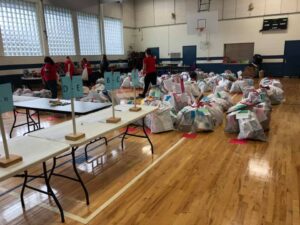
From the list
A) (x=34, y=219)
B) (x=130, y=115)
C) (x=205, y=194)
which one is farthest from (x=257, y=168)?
(x=34, y=219)

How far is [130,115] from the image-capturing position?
280 centimetres

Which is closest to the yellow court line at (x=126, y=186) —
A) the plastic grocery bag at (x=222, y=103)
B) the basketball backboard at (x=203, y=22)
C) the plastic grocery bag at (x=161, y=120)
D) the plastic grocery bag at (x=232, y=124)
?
the plastic grocery bag at (x=161, y=120)

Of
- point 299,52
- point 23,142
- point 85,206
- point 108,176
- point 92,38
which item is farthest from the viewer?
point 92,38

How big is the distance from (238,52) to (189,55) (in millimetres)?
2594

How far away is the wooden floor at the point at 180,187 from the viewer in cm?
198

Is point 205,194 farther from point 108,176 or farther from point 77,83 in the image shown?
point 77,83

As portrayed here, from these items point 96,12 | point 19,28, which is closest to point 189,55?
point 96,12

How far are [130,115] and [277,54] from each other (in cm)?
1104

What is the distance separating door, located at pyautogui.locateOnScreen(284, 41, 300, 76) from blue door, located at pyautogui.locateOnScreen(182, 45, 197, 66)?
4.42 m

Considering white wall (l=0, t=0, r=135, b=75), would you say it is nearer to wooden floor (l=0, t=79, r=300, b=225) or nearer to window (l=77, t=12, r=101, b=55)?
window (l=77, t=12, r=101, b=55)

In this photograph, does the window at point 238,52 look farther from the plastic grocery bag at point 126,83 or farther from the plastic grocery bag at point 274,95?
the plastic grocery bag at point 274,95

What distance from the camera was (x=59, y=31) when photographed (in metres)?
9.91

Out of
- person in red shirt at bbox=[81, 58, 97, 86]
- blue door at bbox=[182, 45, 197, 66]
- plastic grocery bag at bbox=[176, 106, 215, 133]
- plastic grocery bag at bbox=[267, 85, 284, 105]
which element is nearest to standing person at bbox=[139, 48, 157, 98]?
plastic grocery bag at bbox=[176, 106, 215, 133]

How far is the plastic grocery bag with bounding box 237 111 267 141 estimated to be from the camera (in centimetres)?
352
